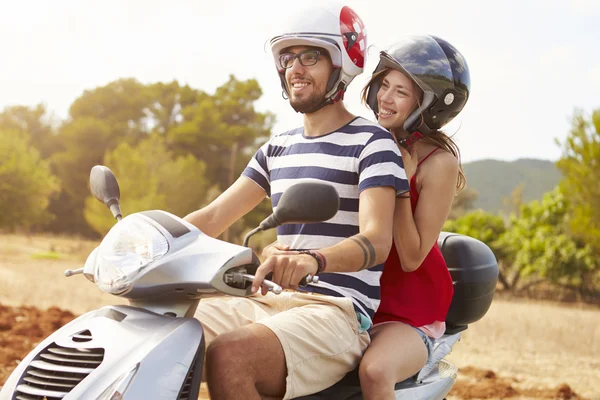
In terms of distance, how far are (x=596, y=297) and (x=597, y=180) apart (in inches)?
196

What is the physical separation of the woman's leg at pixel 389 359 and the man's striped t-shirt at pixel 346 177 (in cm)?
14

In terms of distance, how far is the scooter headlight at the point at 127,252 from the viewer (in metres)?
2.15

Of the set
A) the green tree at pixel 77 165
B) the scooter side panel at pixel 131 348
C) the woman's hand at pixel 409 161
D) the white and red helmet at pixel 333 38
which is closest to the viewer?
the scooter side panel at pixel 131 348

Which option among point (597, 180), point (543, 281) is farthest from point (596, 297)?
point (597, 180)

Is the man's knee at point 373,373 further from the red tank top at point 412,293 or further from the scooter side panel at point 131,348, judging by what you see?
the scooter side panel at point 131,348

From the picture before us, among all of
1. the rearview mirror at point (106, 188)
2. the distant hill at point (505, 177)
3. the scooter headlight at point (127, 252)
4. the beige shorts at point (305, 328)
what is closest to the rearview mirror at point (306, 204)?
the scooter headlight at point (127, 252)

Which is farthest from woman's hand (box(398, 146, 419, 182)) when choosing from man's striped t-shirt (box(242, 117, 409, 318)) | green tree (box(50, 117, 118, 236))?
green tree (box(50, 117, 118, 236))

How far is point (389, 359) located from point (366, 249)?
48cm

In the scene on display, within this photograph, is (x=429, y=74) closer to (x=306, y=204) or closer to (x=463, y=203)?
(x=306, y=204)

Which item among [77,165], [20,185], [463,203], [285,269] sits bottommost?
[463,203]

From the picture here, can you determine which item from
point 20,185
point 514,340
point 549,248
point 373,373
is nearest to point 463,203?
point 549,248

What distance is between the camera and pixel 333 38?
2.87 m

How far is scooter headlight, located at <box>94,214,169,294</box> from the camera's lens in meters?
2.15

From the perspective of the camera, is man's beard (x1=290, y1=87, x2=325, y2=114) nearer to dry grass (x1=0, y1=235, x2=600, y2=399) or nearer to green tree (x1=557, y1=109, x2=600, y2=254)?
dry grass (x1=0, y1=235, x2=600, y2=399)
